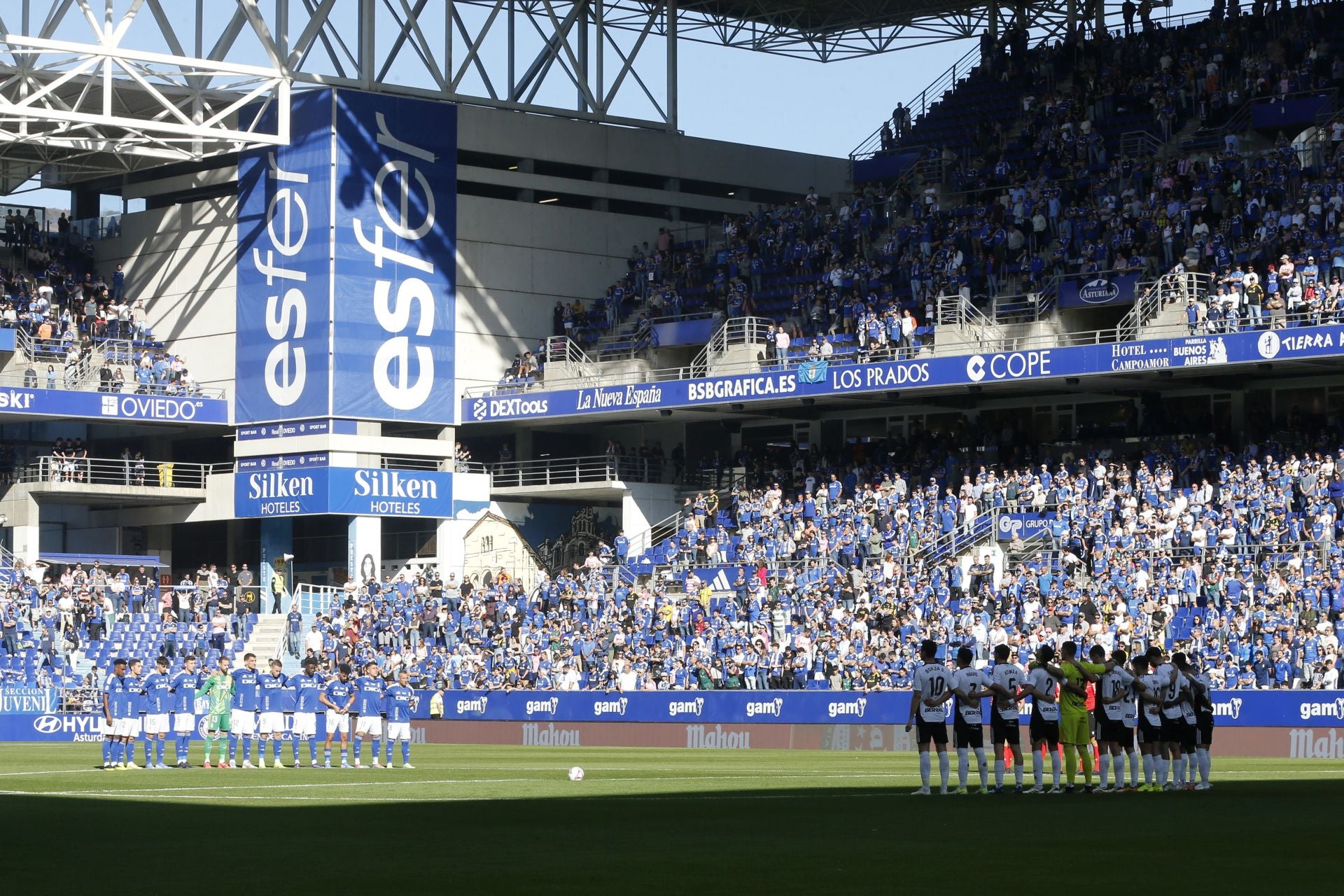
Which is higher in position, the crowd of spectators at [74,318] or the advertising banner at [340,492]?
the crowd of spectators at [74,318]

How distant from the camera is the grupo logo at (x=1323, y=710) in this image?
33.1 meters

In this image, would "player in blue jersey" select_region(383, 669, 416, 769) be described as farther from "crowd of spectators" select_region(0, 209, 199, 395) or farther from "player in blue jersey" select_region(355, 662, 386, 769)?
"crowd of spectators" select_region(0, 209, 199, 395)

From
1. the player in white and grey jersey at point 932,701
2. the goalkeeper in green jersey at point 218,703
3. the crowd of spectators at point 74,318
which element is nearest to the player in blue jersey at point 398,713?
the goalkeeper in green jersey at point 218,703

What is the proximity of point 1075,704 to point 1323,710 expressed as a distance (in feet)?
43.7

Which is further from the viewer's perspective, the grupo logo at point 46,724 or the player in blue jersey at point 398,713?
the grupo logo at point 46,724

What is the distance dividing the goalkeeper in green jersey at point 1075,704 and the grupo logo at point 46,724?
27779 mm

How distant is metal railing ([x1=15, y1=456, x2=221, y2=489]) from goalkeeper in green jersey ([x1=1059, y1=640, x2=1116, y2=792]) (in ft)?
122

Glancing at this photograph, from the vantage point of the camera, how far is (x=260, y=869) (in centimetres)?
1443

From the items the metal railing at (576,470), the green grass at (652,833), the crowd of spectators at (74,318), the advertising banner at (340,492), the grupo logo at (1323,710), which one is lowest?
the green grass at (652,833)

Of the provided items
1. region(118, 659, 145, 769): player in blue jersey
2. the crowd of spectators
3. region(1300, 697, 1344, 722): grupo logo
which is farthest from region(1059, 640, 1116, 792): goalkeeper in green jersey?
the crowd of spectators

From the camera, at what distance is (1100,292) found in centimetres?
4525

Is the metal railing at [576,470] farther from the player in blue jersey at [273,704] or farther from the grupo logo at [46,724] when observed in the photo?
the player in blue jersey at [273,704]

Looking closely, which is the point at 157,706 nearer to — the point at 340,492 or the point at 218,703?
the point at 218,703

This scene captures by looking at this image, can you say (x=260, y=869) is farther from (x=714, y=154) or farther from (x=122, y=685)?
(x=714, y=154)
